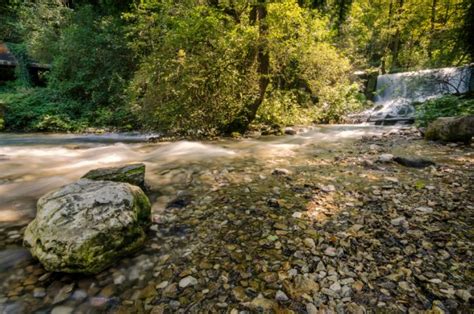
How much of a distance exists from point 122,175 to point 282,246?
2.42 meters

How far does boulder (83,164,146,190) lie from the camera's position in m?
3.80

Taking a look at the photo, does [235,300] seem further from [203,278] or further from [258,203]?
[258,203]

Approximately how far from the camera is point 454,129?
23.6 ft

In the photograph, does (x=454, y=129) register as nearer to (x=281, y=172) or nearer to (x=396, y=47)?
(x=281, y=172)

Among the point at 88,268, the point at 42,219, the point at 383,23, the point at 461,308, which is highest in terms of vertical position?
the point at 383,23

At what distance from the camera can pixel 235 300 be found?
2096 mm

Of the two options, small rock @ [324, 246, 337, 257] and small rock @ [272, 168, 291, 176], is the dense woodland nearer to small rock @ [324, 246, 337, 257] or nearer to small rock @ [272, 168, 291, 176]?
small rock @ [272, 168, 291, 176]

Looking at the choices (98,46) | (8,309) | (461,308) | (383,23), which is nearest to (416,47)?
(383,23)

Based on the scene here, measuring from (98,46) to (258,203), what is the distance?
13.9m

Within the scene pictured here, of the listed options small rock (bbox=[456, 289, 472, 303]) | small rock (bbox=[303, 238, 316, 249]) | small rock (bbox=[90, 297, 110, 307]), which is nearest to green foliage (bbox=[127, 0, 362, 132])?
small rock (bbox=[303, 238, 316, 249])

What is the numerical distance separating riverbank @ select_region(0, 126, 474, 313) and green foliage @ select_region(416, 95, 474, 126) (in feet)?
15.1

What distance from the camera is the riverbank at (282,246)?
209cm

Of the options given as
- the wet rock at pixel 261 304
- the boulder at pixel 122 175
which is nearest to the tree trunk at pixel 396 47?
the boulder at pixel 122 175

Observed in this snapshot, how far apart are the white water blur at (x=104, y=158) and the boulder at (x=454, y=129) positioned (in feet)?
8.33
